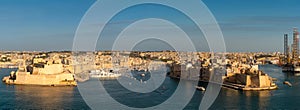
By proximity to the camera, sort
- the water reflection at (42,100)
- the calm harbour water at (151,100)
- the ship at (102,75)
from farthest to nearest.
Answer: the ship at (102,75) → the calm harbour water at (151,100) → the water reflection at (42,100)

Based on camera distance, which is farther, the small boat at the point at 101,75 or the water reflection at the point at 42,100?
the small boat at the point at 101,75

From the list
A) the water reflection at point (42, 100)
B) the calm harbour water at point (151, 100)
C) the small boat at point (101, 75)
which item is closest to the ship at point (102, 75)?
the small boat at point (101, 75)

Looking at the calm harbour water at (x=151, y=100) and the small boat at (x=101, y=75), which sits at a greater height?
the small boat at (x=101, y=75)

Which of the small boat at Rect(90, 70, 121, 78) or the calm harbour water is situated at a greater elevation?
the small boat at Rect(90, 70, 121, 78)

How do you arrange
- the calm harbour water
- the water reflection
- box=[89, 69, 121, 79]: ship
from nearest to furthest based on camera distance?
the water reflection < the calm harbour water < box=[89, 69, 121, 79]: ship

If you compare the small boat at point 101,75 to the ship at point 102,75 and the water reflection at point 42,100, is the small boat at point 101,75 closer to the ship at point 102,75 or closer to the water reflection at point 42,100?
the ship at point 102,75

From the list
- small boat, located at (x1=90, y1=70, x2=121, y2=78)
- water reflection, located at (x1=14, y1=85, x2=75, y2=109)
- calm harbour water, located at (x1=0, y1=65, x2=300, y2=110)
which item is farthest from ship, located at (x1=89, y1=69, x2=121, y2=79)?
water reflection, located at (x1=14, y1=85, x2=75, y2=109)

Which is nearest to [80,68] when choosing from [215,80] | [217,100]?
[215,80]

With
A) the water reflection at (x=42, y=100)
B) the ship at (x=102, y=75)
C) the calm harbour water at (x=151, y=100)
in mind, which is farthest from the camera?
the ship at (x=102, y=75)

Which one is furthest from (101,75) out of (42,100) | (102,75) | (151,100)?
(151,100)

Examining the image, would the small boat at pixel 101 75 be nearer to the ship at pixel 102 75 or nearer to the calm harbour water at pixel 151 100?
the ship at pixel 102 75

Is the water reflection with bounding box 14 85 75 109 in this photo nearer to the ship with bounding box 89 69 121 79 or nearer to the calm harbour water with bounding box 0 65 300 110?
the calm harbour water with bounding box 0 65 300 110

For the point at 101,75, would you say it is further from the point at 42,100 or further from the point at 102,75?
the point at 42,100
